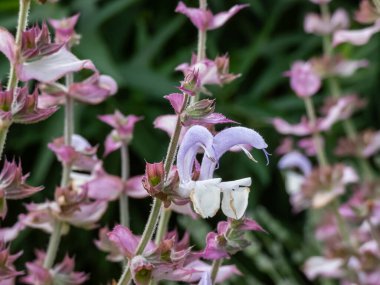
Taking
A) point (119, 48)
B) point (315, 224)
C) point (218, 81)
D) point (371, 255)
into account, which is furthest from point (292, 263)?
point (218, 81)

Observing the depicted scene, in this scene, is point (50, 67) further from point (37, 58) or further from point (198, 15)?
point (198, 15)

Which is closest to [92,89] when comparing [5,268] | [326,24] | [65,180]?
[65,180]

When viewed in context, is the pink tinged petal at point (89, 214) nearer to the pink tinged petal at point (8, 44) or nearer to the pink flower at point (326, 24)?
the pink tinged petal at point (8, 44)

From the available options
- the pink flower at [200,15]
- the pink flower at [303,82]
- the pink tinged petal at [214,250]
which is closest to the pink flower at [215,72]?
the pink flower at [200,15]

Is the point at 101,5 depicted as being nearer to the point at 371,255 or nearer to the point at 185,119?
the point at 371,255

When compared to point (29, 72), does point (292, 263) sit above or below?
below

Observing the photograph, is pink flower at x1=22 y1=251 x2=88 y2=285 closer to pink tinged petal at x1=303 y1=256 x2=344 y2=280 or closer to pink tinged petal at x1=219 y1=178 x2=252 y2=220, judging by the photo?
pink tinged petal at x1=219 y1=178 x2=252 y2=220
